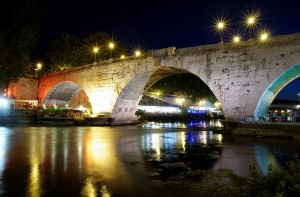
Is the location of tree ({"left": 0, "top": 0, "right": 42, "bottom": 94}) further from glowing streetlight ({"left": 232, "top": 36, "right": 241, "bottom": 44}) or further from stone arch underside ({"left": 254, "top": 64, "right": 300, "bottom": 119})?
stone arch underside ({"left": 254, "top": 64, "right": 300, "bottom": 119})

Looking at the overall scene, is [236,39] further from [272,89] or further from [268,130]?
[268,130]

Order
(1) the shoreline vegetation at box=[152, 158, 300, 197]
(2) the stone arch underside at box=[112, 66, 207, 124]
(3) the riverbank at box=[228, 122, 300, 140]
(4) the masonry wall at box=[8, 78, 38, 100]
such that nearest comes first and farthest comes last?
(1) the shoreline vegetation at box=[152, 158, 300, 197], (3) the riverbank at box=[228, 122, 300, 140], (2) the stone arch underside at box=[112, 66, 207, 124], (4) the masonry wall at box=[8, 78, 38, 100]

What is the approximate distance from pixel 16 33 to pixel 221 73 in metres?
23.6

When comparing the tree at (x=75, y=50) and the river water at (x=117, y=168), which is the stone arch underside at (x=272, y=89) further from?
the tree at (x=75, y=50)

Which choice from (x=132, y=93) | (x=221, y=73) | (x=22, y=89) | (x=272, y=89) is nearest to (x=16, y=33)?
(x=22, y=89)

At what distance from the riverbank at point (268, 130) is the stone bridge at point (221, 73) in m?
1.00

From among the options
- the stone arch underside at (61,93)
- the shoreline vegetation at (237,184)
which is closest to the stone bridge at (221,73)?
the stone arch underside at (61,93)

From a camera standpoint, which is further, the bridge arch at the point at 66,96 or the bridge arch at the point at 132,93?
the bridge arch at the point at 66,96

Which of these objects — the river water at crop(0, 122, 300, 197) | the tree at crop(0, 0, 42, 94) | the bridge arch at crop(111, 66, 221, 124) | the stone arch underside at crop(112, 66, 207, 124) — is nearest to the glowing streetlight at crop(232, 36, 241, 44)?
the bridge arch at crop(111, 66, 221, 124)

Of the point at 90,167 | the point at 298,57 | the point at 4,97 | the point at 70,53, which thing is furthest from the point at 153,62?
the point at 70,53

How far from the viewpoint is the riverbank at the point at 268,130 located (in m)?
16.0

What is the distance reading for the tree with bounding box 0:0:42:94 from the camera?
31000mm

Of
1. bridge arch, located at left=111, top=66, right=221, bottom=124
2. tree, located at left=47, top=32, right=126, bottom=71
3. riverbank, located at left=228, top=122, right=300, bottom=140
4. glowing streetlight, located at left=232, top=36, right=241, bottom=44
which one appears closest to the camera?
riverbank, located at left=228, top=122, right=300, bottom=140

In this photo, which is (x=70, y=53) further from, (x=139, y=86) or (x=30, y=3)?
(x=139, y=86)
